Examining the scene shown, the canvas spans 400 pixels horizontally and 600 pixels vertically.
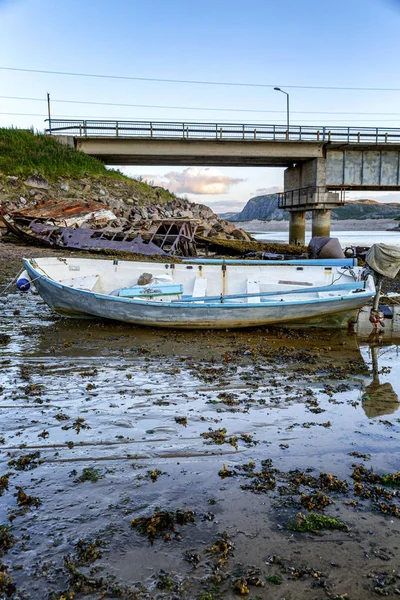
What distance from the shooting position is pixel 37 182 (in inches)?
1293

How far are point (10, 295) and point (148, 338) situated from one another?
5583mm

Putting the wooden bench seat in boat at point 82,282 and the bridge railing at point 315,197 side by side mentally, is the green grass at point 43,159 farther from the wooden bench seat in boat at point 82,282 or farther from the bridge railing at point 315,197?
the wooden bench seat in boat at point 82,282

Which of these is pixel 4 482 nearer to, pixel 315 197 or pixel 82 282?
pixel 82 282

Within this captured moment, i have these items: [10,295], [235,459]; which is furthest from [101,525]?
[10,295]

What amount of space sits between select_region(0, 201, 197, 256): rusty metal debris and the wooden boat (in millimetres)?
9873

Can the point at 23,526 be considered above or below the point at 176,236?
below

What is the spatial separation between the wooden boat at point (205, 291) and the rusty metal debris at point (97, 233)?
32.4 ft

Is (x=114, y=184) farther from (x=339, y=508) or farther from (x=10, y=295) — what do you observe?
(x=339, y=508)

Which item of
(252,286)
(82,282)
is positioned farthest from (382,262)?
(82,282)

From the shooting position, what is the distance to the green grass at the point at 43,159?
3438cm

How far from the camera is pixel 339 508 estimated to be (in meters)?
3.82

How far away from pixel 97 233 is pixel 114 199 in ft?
38.6

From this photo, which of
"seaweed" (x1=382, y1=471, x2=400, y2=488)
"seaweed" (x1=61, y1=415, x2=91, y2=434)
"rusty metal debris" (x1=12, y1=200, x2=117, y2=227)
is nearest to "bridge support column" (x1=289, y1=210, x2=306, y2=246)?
"rusty metal debris" (x1=12, y1=200, x2=117, y2=227)

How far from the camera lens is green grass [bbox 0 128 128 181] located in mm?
34375
